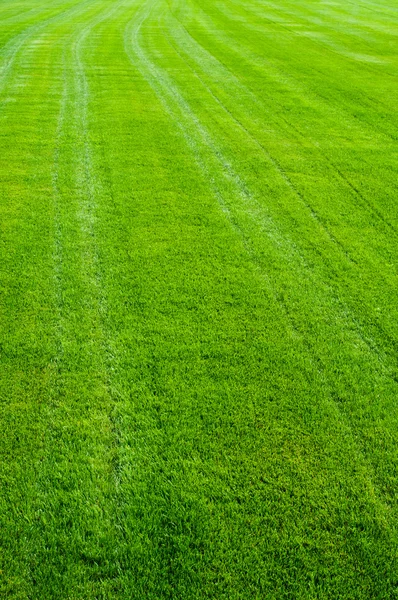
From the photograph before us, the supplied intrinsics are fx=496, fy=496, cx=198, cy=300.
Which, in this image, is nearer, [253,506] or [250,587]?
[250,587]

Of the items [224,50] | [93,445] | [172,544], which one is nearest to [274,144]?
[93,445]

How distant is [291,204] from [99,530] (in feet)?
15.3

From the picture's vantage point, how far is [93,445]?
3365 millimetres

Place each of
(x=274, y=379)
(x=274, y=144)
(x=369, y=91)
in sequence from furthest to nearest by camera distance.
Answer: (x=369, y=91) < (x=274, y=144) < (x=274, y=379)

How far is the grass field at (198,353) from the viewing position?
2807 mm

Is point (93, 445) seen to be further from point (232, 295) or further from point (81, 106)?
point (81, 106)

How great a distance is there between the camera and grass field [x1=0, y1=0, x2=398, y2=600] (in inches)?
110

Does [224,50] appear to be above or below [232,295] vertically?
above

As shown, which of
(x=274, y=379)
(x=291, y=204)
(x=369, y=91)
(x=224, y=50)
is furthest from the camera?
(x=224, y=50)

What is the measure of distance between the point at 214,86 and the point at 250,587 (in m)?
10.6

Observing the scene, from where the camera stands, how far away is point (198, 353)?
13.5ft

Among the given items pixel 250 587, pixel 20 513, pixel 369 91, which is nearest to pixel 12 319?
pixel 20 513

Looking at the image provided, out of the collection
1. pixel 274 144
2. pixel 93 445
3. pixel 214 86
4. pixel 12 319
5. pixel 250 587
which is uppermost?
pixel 214 86

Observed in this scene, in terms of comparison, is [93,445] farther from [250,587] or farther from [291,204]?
[291,204]
